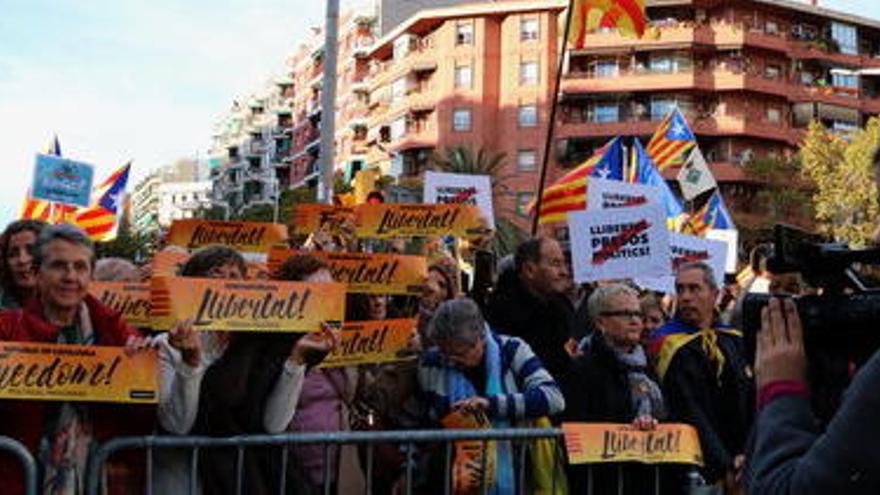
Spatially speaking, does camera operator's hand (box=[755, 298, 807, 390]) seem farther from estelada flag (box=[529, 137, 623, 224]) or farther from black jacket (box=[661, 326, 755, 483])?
estelada flag (box=[529, 137, 623, 224])

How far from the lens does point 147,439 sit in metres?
4.03

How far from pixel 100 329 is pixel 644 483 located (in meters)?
2.34

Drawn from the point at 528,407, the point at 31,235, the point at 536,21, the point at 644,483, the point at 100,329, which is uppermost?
the point at 536,21

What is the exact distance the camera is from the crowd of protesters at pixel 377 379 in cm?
404

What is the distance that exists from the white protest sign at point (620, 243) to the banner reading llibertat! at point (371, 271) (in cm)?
207

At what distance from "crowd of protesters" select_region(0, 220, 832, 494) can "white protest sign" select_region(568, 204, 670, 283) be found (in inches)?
57.6

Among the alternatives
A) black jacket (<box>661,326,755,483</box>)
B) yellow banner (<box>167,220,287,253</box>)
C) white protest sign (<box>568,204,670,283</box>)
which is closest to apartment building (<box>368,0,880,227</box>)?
white protest sign (<box>568,204,670,283</box>)

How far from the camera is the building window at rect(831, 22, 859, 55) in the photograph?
6512 cm

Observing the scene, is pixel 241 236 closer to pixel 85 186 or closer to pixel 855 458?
pixel 85 186

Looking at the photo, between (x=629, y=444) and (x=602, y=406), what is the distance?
275mm

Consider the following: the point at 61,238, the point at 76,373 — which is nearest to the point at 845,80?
the point at 61,238

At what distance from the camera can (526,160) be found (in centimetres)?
6231

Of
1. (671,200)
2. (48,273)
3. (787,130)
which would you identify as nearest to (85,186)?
(671,200)

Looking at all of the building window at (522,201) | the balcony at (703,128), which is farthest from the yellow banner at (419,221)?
the building window at (522,201)
